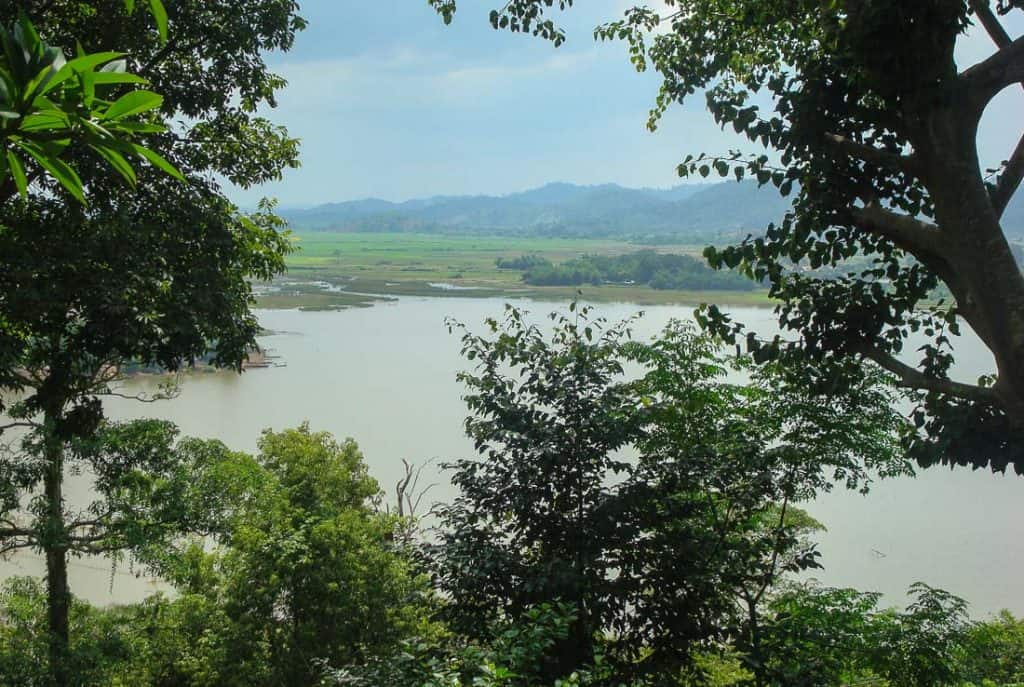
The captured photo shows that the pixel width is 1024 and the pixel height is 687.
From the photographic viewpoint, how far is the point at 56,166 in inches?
43.0

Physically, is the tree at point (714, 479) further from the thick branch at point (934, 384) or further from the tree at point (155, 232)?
the tree at point (155, 232)

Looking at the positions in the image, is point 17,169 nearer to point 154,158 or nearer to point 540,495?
point 154,158

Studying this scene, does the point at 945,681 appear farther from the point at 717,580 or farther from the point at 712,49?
the point at 712,49

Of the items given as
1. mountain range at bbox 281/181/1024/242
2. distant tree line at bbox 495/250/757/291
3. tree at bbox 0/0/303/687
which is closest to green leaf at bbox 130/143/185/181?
tree at bbox 0/0/303/687

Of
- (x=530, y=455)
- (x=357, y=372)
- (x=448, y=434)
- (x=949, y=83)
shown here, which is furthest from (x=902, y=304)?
(x=357, y=372)

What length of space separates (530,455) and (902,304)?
1.81 meters

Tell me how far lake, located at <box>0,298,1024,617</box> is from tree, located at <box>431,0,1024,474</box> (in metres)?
1.94

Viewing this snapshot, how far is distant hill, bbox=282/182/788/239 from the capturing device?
85.6m

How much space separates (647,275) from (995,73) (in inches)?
1055

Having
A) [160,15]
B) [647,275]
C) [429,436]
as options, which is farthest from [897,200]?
[647,275]

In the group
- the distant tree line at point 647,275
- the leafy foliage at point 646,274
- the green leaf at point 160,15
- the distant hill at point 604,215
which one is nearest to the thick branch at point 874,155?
the green leaf at point 160,15

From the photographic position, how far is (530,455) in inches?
151

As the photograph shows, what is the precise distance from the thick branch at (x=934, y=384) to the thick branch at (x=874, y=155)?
66cm

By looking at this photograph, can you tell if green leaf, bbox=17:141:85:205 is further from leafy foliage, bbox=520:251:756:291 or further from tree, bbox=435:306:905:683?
leafy foliage, bbox=520:251:756:291
